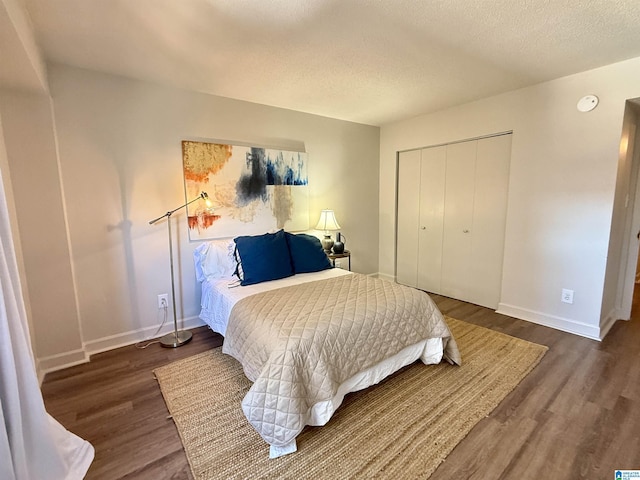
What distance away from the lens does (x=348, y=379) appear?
70.4 inches

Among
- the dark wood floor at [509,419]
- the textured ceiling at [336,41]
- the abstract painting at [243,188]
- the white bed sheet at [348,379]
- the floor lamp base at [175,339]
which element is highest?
the textured ceiling at [336,41]

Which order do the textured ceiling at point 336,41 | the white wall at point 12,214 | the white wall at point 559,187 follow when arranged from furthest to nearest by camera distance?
the white wall at point 559,187 < the white wall at point 12,214 < the textured ceiling at point 336,41

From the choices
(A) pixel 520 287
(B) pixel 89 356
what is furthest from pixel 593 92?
(B) pixel 89 356

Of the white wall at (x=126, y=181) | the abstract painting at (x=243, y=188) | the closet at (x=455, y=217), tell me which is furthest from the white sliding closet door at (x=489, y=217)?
the white wall at (x=126, y=181)

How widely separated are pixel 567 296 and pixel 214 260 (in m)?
A: 3.30

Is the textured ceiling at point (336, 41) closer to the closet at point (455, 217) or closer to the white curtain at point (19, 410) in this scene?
the closet at point (455, 217)

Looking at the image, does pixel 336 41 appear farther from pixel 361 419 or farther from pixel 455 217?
pixel 455 217

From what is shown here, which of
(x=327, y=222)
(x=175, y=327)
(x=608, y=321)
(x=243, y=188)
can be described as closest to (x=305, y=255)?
(x=327, y=222)

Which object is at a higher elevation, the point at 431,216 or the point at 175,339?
the point at 431,216

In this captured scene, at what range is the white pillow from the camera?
2.76m

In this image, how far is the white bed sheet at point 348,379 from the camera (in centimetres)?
163

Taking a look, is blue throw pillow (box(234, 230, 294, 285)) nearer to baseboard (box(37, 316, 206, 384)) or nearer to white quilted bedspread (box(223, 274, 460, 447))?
white quilted bedspread (box(223, 274, 460, 447))

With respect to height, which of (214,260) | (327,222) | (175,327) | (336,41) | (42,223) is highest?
(336,41)

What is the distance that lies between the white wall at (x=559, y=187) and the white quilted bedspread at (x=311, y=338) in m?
1.41
